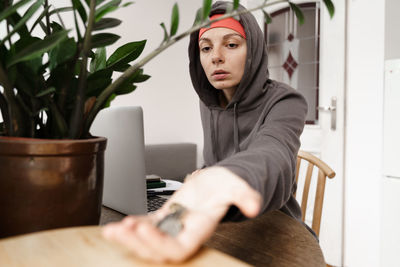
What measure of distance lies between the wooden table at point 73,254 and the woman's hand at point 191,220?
0.05ft

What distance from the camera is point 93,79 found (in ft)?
1.90

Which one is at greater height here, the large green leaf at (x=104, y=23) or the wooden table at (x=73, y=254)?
the large green leaf at (x=104, y=23)

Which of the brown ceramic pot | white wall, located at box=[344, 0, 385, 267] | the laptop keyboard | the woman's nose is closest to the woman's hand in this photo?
the brown ceramic pot

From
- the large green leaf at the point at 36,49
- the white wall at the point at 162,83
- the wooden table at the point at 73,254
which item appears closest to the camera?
the wooden table at the point at 73,254

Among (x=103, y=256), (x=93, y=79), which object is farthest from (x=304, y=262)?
(x=93, y=79)

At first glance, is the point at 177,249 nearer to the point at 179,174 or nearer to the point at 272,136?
the point at 272,136

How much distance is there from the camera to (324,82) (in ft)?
7.73

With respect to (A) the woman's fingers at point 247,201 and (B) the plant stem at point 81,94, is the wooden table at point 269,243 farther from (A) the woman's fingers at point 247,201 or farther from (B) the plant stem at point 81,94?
(B) the plant stem at point 81,94

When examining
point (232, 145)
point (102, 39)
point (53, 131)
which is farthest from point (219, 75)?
point (53, 131)

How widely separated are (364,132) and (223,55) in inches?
58.7

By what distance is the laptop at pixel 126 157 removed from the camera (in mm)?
762

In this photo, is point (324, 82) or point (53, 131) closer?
point (53, 131)

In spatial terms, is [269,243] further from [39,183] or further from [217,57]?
[217,57]

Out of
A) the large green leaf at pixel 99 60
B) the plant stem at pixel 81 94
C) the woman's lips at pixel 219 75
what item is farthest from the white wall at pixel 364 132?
the plant stem at pixel 81 94
